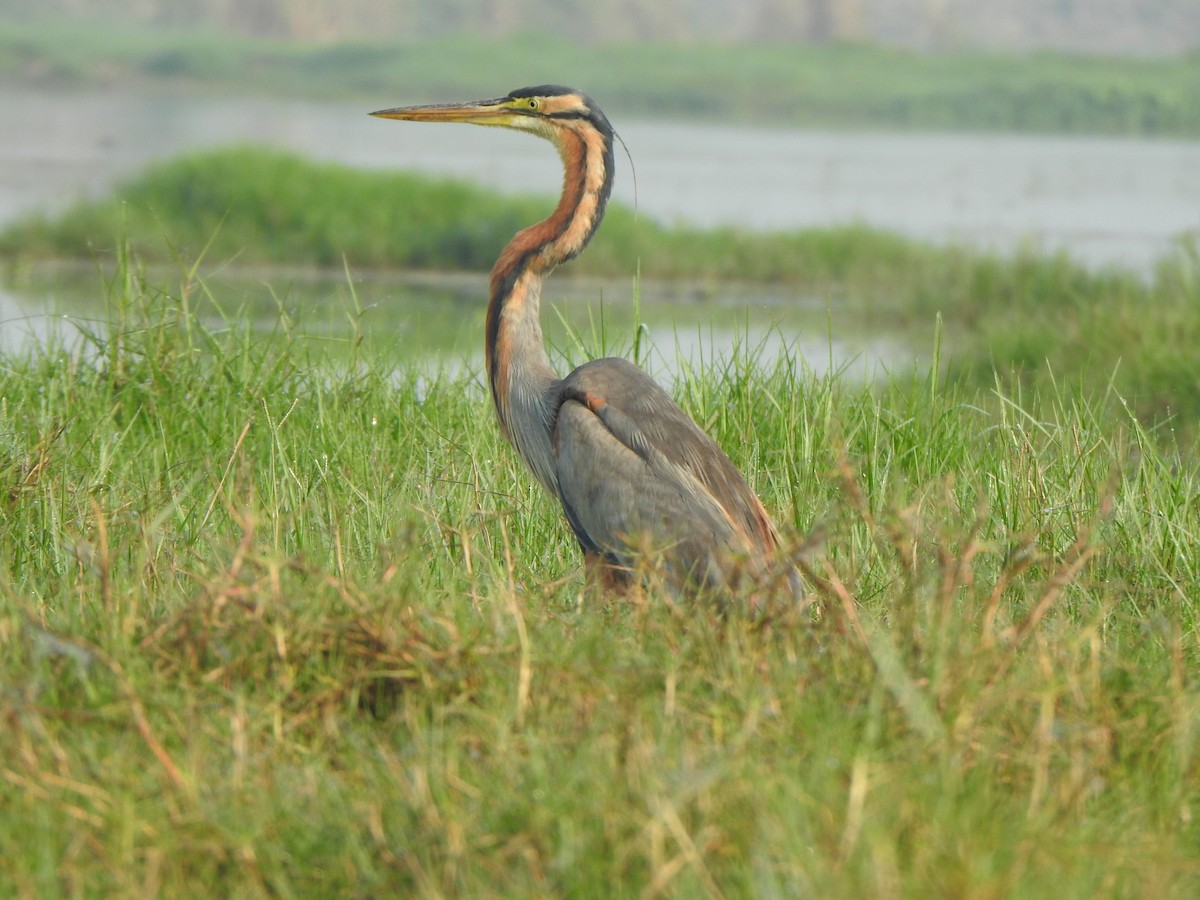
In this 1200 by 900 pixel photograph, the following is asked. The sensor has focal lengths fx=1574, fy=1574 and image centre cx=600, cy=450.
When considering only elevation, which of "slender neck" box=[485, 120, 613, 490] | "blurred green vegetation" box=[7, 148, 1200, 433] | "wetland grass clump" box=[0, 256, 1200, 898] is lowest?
"blurred green vegetation" box=[7, 148, 1200, 433]

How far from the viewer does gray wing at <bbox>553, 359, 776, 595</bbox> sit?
3992 millimetres

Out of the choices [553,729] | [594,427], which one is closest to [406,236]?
[594,427]

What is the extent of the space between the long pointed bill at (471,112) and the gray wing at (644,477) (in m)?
0.93

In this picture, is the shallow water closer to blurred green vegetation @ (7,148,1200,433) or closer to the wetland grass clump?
blurred green vegetation @ (7,148,1200,433)

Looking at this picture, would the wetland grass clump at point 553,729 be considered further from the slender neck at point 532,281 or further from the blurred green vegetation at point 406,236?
the blurred green vegetation at point 406,236

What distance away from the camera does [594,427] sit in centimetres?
416

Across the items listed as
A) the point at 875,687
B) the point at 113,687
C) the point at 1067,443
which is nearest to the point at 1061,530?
the point at 1067,443

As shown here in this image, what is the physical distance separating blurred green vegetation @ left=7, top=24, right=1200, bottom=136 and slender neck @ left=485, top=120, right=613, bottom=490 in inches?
1736

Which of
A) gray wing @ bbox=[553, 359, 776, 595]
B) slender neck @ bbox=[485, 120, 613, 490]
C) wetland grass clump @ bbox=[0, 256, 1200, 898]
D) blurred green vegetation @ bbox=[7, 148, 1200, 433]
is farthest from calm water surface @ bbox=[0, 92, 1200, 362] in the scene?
wetland grass clump @ bbox=[0, 256, 1200, 898]

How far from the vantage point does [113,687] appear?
2.68m

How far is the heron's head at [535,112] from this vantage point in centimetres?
459

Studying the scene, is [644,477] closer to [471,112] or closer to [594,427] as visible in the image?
[594,427]

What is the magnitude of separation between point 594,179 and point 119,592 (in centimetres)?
207

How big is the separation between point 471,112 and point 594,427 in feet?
3.79
